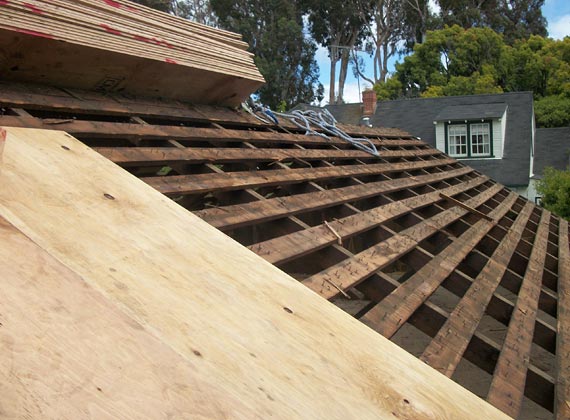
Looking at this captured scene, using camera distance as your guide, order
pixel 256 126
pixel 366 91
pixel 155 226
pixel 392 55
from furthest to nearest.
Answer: pixel 392 55
pixel 366 91
pixel 256 126
pixel 155 226

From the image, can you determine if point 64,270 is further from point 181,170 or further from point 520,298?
point 520,298

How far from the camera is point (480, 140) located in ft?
70.9

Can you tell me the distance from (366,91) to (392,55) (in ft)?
62.0

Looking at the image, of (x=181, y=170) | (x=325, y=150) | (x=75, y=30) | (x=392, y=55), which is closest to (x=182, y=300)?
(x=181, y=170)

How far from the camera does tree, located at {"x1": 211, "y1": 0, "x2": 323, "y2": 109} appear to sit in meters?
37.0

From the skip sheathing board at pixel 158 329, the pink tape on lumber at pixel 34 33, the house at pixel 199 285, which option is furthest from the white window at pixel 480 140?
the skip sheathing board at pixel 158 329

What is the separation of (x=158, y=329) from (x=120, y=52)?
2.21 metres

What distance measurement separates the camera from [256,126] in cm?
408

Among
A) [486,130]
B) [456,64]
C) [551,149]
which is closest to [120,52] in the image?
[486,130]

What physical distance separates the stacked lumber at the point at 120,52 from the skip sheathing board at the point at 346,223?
0.37 feet

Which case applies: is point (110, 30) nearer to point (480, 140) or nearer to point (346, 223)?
point (346, 223)

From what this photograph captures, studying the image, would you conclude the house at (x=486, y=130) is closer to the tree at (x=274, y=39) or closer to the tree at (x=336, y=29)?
the tree at (x=274, y=39)

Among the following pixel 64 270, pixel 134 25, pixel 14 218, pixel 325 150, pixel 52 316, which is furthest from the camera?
pixel 325 150

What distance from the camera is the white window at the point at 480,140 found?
70.3 ft
